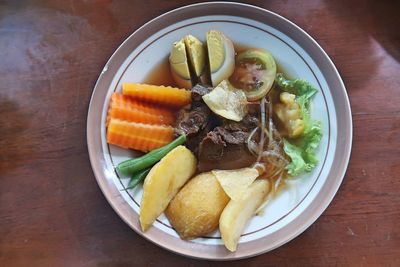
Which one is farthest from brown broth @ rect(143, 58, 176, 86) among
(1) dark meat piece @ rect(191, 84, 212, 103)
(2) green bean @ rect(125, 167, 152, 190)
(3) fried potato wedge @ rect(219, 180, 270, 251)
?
(3) fried potato wedge @ rect(219, 180, 270, 251)

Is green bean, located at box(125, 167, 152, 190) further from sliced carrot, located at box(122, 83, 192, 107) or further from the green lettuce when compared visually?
the green lettuce

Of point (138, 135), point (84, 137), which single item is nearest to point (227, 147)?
point (138, 135)

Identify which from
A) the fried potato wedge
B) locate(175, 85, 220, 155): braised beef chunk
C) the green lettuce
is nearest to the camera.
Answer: the fried potato wedge

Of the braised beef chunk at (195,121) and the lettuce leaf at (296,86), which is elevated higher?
the lettuce leaf at (296,86)

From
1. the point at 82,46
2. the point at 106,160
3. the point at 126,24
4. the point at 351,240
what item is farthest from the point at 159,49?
the point at 351,240

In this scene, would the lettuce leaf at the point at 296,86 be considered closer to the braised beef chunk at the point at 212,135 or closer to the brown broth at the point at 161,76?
the braised beef chunk at the point at 212,135

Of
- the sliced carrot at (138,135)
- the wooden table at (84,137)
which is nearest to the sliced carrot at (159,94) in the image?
the sliced carrot at (138,135)

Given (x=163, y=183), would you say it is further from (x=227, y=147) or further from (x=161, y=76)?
(x=161, y=76)
